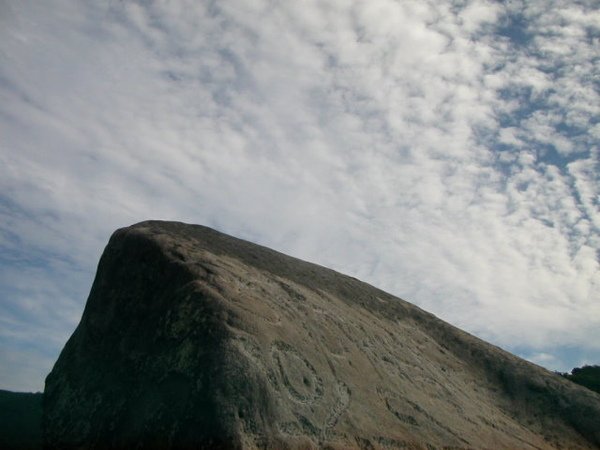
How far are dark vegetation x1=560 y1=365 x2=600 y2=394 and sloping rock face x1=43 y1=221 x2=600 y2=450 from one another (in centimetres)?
920

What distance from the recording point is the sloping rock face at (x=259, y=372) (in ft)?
30.2

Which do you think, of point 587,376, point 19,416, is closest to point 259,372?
point 587,376

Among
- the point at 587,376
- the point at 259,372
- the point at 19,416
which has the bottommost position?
the point at 19,416

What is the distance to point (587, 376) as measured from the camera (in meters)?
27.8

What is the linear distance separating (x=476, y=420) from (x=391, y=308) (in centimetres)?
467

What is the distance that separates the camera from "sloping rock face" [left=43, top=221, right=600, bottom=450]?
921 cm

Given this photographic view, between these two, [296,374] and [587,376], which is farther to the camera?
[587,376]

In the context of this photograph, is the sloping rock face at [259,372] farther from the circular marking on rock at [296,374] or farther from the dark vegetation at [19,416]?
the dark vegetation at [19,416]

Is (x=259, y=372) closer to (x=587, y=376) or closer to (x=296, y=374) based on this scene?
(x=296, y=374)

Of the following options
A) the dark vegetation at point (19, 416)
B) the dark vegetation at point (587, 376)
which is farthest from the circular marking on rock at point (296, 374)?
the dark vegetation at point (587, 376)

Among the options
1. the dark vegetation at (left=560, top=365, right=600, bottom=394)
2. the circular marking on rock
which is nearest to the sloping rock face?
the circular marking on rock

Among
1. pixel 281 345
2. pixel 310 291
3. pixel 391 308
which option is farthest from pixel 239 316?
pixel 391 308

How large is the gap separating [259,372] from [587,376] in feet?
77.2

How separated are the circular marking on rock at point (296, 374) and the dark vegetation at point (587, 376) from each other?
1895 cm
